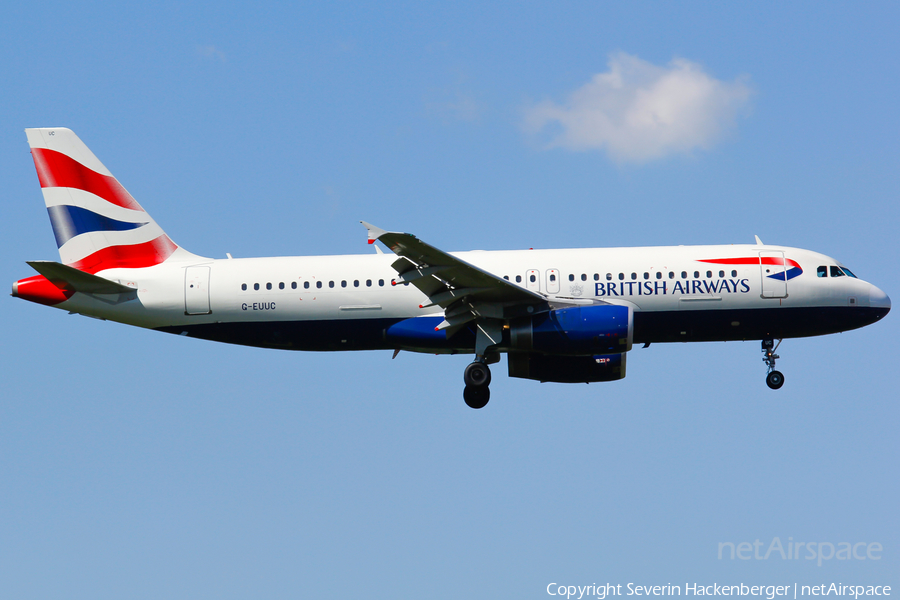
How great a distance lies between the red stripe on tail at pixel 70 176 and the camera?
28.4 meters

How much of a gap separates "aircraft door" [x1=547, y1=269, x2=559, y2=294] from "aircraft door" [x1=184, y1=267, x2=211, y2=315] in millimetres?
10049

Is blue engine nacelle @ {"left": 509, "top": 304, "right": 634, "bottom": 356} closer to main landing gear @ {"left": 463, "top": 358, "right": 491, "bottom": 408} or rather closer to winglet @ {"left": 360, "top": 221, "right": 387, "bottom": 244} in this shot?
main landing gear @ {"left": 463, "top": 358, "right": 491, "bottom": 408}

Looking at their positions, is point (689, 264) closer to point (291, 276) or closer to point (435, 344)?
point (435, 344)

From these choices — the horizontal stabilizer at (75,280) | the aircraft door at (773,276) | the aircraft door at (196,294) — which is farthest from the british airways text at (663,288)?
the horizontal stabilizer at (75,280)

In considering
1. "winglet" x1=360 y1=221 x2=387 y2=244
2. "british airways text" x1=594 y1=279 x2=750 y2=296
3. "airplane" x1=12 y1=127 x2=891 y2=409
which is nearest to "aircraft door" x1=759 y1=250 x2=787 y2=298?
"airplane" x1=12 y1=127 x2=891 y2=409

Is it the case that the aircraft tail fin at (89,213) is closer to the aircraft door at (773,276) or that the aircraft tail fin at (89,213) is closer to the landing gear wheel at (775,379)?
the aircraft door at (773,276)

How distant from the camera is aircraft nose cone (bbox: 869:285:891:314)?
2669 centimetres

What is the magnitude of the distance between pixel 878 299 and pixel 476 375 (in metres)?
12.2

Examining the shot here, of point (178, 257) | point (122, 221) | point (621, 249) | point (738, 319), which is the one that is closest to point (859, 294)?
point (738, 319)

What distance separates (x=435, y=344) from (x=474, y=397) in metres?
2.02

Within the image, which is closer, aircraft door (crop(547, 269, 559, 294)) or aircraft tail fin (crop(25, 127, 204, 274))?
aircraft door (crop(547, 269, 559, 294))

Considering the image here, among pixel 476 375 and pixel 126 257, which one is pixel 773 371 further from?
pixel 126 257

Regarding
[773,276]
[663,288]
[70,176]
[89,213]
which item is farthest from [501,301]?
[70,176]

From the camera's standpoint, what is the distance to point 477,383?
1020 inches
